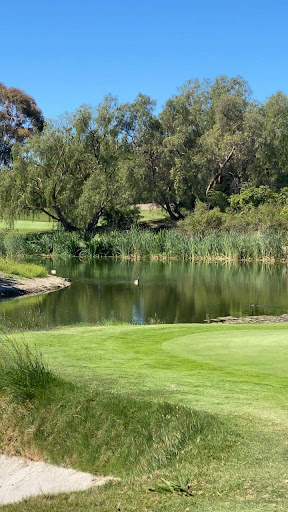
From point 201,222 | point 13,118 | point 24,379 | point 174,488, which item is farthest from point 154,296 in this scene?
point 13,118

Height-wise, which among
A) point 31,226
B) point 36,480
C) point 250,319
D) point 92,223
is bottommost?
point 250,319

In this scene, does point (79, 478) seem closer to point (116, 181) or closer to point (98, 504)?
point (98, 504)

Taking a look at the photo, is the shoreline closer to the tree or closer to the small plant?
the small plant

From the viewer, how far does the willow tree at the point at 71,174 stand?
52.0 metres

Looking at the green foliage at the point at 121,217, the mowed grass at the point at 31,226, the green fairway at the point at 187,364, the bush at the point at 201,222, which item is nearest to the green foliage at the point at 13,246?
the green foliage at the point at 121,217

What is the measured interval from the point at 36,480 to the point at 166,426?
1.45 m

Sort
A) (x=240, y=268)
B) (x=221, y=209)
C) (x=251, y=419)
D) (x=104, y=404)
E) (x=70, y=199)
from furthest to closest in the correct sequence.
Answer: (x=221, y=209) < (x=70, y=199) < (x=240, y=268) < (x=104, y=404) < (x=251, y=419)

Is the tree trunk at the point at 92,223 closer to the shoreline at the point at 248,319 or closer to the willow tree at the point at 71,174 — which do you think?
the willow tree at the point at 71,174

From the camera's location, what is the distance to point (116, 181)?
5556 cm

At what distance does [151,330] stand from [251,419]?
658 centimetres

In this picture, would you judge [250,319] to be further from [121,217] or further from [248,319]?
[121,217]

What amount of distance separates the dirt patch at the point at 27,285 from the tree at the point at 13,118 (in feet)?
156

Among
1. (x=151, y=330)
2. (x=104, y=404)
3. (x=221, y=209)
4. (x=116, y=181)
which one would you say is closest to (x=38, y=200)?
(x=116, y=181)

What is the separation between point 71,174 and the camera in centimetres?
5556
